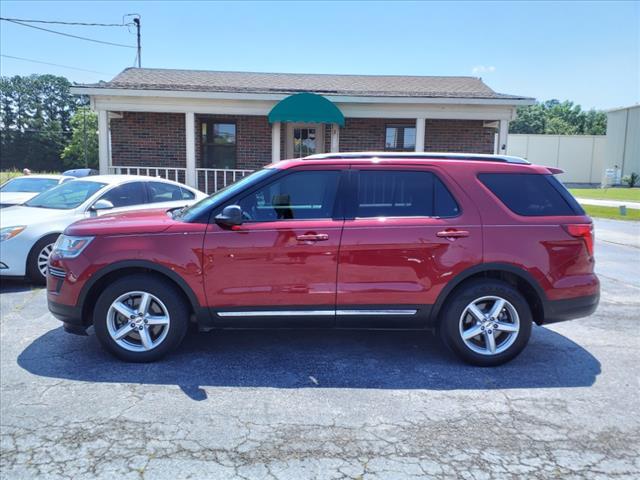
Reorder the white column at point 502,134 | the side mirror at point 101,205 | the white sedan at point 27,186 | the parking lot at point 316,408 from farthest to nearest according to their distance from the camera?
the white column at point 502,134 → the white sedan at point 27,186 → the side mirror at point 101,205 → the parking lot at point 316,408

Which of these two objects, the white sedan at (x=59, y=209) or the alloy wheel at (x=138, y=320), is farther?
the white sedan at (x=59, y=209)

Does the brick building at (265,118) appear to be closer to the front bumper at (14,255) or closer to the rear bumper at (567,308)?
the front bumper at (14,255)

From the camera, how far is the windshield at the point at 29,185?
40.9 feet

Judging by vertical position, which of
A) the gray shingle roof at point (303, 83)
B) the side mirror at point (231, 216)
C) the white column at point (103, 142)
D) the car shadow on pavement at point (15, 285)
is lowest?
the car shadow on pavement at point (15, 285)

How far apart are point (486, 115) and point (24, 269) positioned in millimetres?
11108

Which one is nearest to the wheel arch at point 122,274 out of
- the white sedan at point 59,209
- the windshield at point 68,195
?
the white sedan at point 59,209

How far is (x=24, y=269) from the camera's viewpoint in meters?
6.62

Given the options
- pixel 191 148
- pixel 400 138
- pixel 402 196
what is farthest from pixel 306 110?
pixel 402 196

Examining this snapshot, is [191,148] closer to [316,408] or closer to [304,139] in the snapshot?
[304,139]

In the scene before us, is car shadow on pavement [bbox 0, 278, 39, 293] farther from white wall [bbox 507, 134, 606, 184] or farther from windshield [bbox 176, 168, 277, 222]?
white wall [bbox 507, 134, 606, 184]

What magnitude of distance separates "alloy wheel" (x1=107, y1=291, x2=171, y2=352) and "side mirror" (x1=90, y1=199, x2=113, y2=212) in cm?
359

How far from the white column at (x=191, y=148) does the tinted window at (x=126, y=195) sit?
4.79m

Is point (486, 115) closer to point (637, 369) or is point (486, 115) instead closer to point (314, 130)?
point (314, 130)

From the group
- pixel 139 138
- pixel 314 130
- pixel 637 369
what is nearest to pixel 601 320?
pixel 637 369
